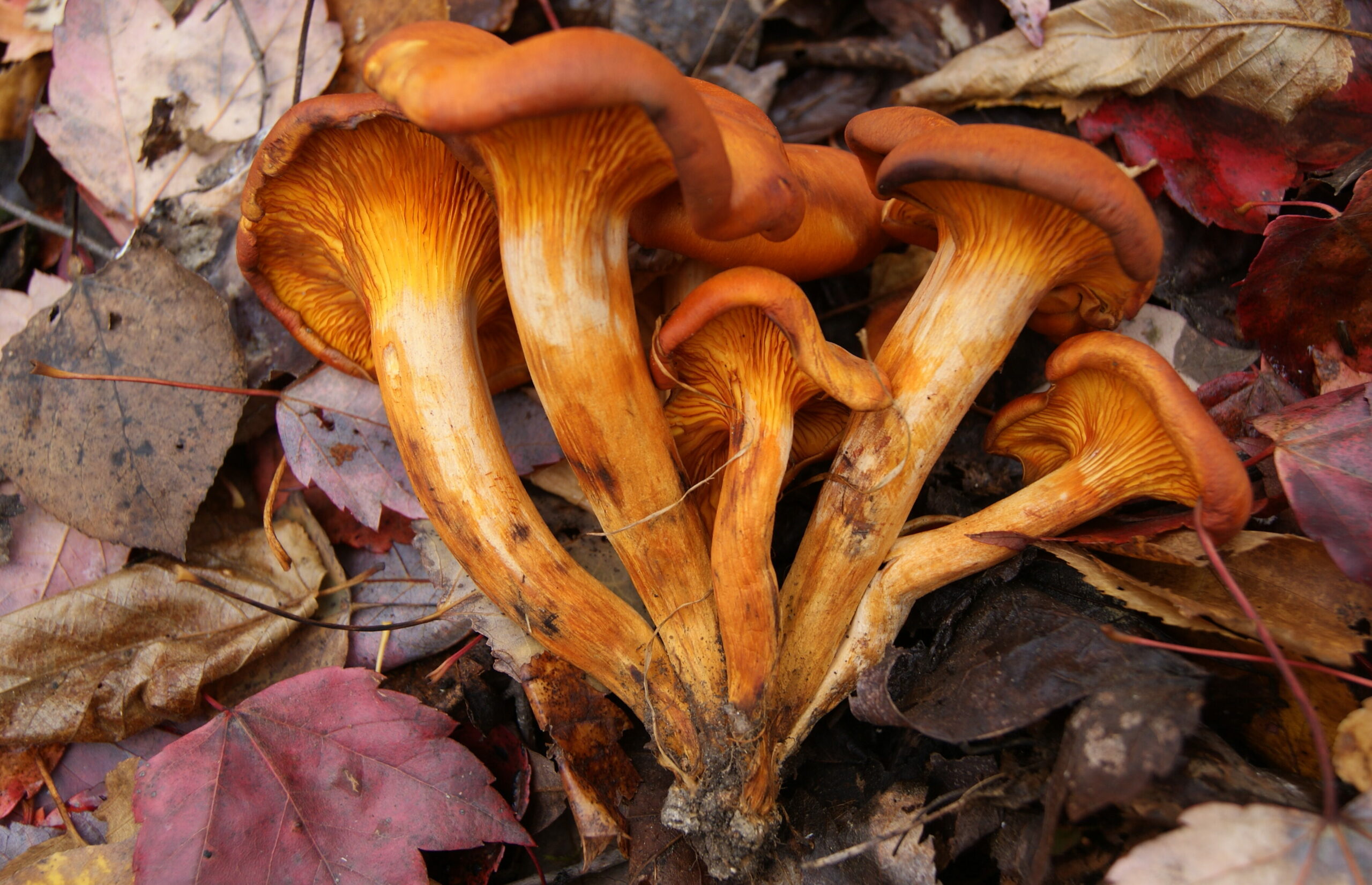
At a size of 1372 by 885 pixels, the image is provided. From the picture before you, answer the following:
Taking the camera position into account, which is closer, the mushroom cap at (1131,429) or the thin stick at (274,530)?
the mushroom cap at (1131,429)

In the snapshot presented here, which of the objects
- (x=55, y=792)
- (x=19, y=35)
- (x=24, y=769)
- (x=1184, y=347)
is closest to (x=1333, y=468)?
(x=1184, y=347)

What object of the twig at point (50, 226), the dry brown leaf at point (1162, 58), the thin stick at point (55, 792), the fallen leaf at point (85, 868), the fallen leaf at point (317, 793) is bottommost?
the thin stick at point (55, 792)

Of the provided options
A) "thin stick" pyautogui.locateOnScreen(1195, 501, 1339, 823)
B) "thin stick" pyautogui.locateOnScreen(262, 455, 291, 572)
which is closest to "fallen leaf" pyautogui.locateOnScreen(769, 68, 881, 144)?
"thin stick" pyautogui.locateOnScreen(1195, 501, 1339, 823)

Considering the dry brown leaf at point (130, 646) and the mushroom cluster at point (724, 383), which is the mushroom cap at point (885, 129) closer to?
the mushroom cluster at point (724, 383)

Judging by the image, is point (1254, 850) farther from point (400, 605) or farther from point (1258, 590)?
point (400, 605)

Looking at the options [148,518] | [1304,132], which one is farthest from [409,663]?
[1304,132]

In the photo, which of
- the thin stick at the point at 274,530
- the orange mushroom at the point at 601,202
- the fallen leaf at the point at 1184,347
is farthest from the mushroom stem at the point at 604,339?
the fallen leaf at the point at 1184,347
